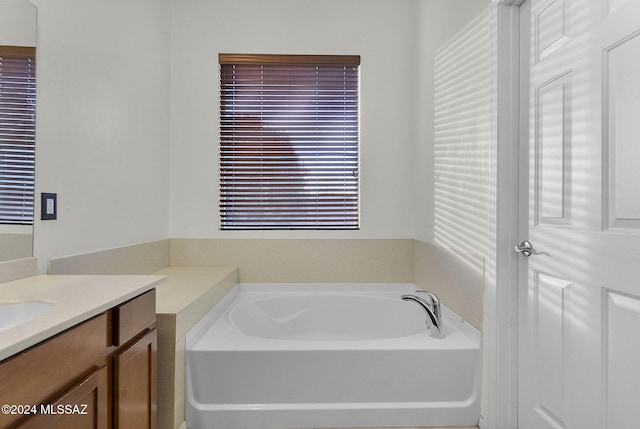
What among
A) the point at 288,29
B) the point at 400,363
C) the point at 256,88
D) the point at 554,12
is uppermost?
the point at 288,29

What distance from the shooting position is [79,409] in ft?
2.99

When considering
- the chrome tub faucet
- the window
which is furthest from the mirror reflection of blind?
the window

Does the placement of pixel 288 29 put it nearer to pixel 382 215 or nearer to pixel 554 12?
pixel 382 215

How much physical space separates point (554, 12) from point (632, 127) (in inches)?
24.4

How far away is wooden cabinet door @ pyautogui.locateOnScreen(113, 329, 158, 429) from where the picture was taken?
108 centimetres

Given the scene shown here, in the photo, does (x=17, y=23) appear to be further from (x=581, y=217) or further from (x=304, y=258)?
(x=581, y=217)

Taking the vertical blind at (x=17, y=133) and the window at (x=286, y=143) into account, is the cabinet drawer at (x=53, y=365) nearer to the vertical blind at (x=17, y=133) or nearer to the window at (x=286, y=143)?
the vertical blind at (x=17, y=133)

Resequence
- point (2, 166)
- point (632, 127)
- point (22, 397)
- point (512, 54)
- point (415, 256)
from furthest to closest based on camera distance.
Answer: point (415, 256), point (512, 54), point (2, 166), point (632, 127), point (22, 397)

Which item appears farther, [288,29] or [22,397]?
[288,29]

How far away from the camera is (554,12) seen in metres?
1.39

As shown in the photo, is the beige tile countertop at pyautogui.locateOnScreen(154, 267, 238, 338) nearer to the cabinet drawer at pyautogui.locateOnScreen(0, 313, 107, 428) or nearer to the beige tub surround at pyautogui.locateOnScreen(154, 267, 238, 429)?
the beige tub surround at pyautogui.locateOnScreen(154, 267, 238, 429)

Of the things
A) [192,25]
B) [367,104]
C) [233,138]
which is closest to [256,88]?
[233,138]

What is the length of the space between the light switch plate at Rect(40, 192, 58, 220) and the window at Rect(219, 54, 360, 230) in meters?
1.30

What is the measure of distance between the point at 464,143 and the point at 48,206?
2.00 m
